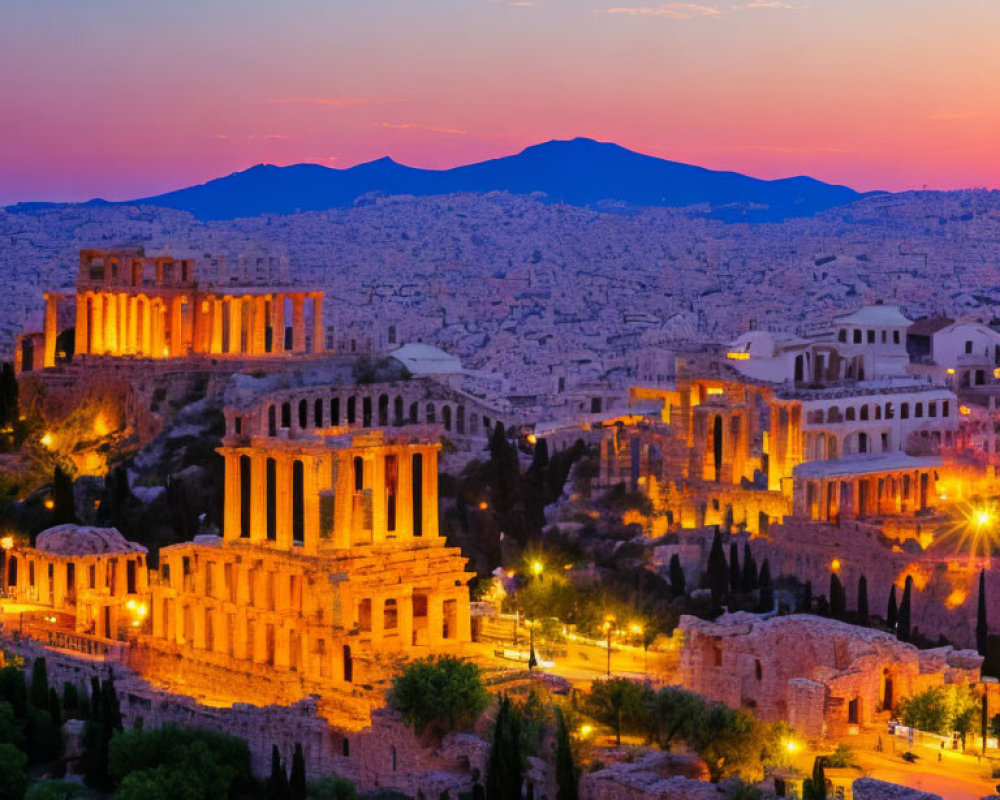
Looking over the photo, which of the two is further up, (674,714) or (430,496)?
(430,496)

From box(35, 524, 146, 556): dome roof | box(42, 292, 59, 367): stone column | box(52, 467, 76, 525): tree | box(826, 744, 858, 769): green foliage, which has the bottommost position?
box(826, 744, 858, 769): green foliage

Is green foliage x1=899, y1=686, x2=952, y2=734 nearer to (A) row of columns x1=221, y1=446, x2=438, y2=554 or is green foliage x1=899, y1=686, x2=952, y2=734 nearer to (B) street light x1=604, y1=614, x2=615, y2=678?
(B) street light x1=604, y1=614, x2=615, y2=678

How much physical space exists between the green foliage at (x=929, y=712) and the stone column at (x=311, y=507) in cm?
1660

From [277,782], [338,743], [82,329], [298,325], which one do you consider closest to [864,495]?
[338,743]

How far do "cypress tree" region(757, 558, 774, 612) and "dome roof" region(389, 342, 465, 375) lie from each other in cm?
3409

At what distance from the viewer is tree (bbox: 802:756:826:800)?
2221 inches

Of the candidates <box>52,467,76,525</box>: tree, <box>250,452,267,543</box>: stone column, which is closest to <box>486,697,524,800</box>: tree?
<box>250,452,267,543</box>: stone column

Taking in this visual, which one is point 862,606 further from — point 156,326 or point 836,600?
point 156,326

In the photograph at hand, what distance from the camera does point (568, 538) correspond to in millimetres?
84812

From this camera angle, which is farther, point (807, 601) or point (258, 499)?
point (807, 601)

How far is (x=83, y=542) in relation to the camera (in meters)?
80.1

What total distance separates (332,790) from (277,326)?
4531 centimetres

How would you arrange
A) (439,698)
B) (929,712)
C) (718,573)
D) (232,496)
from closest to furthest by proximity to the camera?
(439,698) → (929,712) → (232,496) → (718,573)

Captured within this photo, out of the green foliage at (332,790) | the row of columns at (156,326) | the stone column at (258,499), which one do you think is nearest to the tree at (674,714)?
the green foliage at (332,790)
